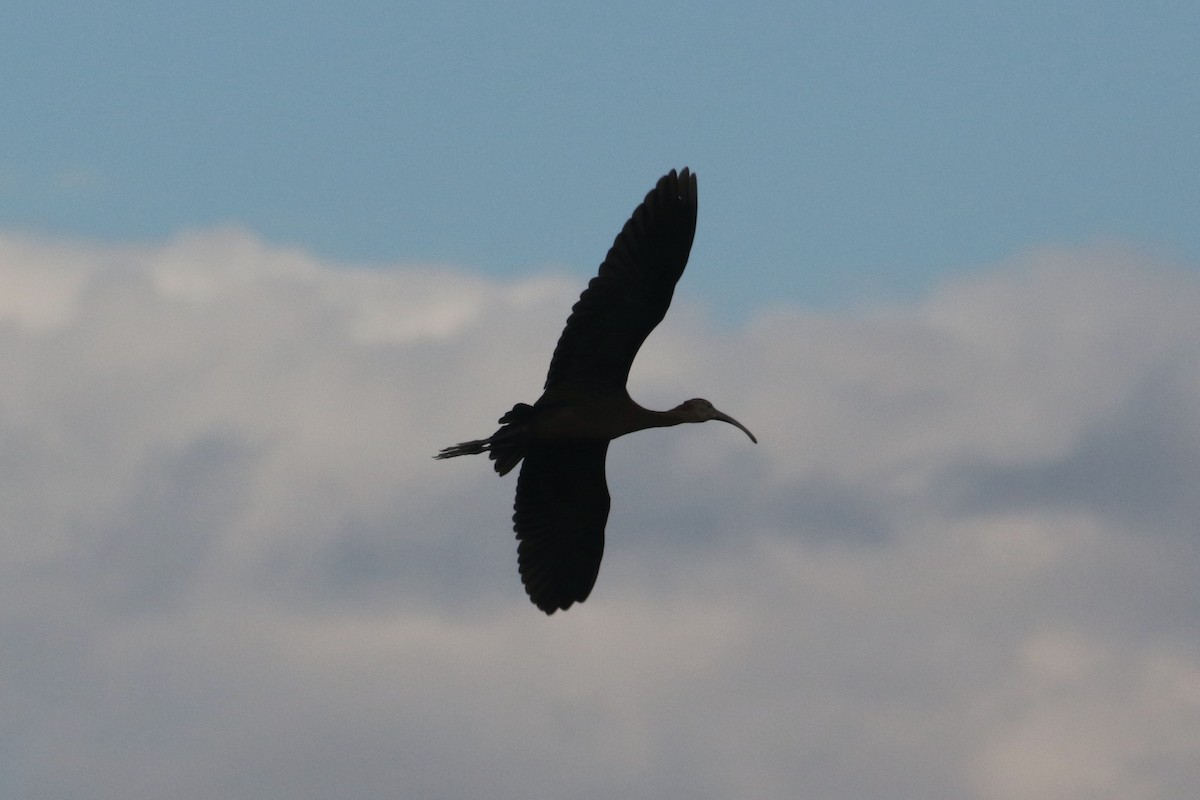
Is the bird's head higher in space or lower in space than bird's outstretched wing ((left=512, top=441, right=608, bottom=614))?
higher

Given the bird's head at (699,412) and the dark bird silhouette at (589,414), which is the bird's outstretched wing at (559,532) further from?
the bird's head at (699,412)

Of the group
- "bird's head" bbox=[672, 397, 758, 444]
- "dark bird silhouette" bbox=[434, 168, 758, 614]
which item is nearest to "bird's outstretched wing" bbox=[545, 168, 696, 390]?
"dark bird silhouette" bbox=[434, 168, 758, 614]

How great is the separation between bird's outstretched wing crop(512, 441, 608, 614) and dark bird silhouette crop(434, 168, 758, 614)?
1 cm

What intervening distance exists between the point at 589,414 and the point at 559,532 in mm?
1814

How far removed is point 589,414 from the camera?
17641mm

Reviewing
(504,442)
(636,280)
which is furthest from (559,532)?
(636,280)

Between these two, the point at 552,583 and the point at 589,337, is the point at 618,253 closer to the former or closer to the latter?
the point at 589,337

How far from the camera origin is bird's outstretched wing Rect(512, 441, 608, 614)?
18.7 m

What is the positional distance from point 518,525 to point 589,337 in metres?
2.66

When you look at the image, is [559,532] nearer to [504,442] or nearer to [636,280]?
[504,442]

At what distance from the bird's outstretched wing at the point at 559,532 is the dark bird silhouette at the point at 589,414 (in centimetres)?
1

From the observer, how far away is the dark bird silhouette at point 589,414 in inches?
659

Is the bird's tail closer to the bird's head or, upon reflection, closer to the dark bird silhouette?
the dark bird silhouette

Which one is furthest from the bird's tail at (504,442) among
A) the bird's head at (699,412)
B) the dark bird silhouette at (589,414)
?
the bird's head at (699,412)
